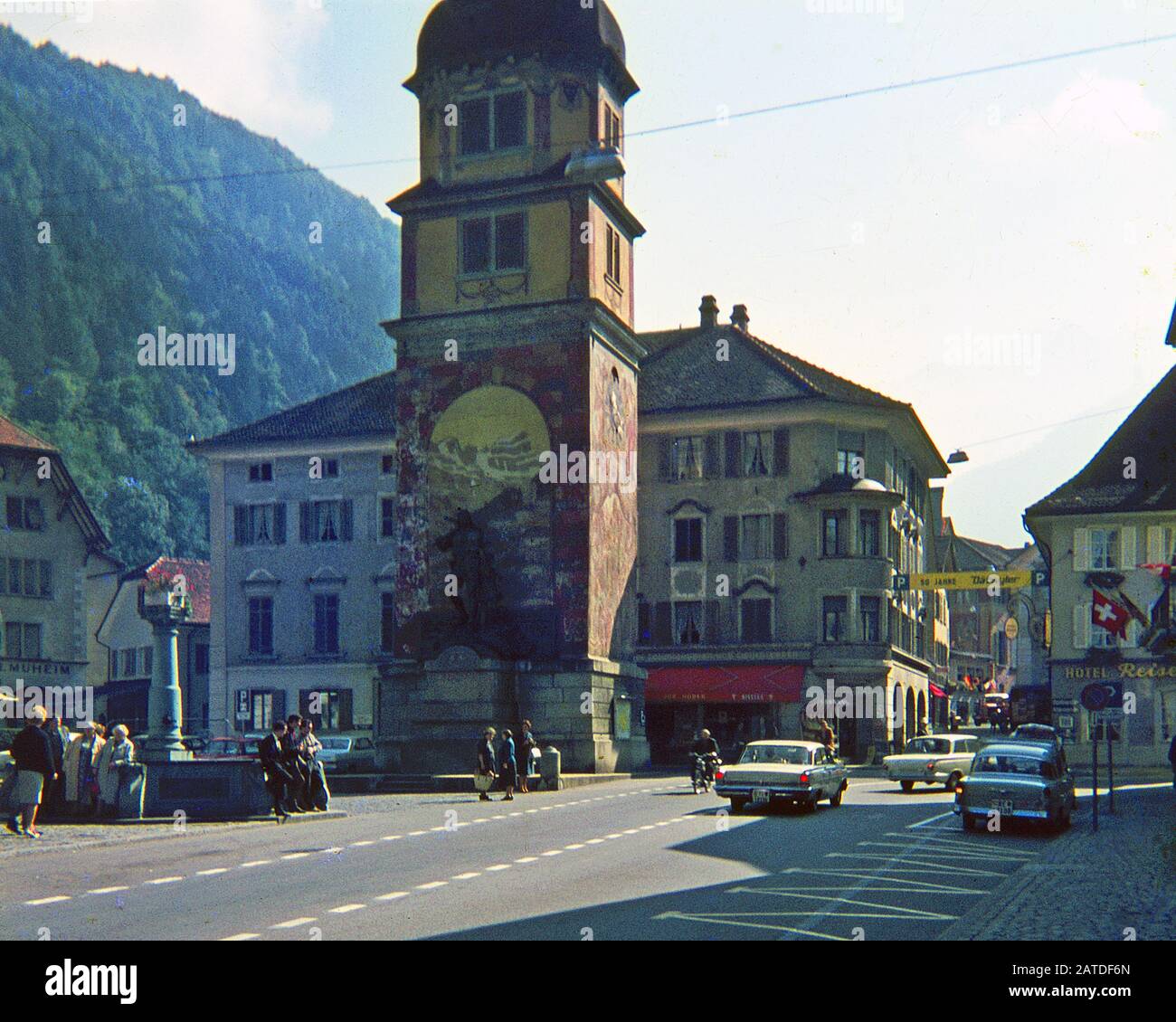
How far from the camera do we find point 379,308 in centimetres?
18662

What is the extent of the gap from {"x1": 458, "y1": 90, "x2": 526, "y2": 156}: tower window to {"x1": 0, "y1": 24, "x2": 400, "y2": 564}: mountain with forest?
119 feet

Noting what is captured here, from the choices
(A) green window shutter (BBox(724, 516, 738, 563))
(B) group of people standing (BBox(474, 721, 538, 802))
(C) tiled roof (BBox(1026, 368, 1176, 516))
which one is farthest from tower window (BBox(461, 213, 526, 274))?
(C) tiled roof (BBox(1026, 368, 1176, 516))

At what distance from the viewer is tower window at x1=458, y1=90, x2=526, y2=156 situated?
51.7 meters

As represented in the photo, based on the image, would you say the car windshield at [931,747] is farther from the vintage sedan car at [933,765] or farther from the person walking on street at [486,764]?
the person walking on street at [486,764]

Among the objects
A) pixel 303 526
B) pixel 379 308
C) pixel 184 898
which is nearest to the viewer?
pixel 184 898

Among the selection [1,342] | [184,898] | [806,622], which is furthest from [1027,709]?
[1,342]

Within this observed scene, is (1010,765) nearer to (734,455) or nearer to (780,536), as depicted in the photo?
(780,536)

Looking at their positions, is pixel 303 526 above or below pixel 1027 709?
above

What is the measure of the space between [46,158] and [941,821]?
110 m

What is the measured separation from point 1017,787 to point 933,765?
13622 millimetres

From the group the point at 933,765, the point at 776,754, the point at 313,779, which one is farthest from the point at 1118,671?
the point at 313,779

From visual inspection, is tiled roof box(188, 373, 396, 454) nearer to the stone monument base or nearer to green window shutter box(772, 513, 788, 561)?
green window shutter box(772, 513, 788, 561)

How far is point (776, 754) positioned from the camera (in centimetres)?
3109
